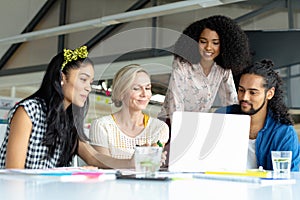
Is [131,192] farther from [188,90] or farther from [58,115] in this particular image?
[58,115]

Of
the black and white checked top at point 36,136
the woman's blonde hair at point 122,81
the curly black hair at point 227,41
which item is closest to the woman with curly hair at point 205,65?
the curly black hair at point 227,41

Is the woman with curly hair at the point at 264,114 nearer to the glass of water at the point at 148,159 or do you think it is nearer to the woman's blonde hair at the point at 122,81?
the woman's blonde hair at the point at 122,81

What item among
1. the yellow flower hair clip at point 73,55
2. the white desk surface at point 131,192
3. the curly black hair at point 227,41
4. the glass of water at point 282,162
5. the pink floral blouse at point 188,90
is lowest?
the white desk surface at point 131,192

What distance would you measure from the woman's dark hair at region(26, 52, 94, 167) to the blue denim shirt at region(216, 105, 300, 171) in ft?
2.33

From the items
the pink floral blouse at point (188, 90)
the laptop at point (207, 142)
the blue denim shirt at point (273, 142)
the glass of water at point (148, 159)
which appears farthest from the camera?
the blue denim shirt at point (273, 142)

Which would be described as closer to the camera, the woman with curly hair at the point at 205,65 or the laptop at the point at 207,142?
the laptop at the point at 207,142

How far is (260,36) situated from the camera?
12.3 ft

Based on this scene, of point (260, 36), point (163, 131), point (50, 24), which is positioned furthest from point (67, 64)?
point (50, 24)

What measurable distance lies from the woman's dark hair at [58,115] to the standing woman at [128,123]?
120mm

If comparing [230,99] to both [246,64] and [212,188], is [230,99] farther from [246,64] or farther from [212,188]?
[212,188]

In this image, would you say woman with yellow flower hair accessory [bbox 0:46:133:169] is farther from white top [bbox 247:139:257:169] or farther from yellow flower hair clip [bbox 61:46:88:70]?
white top [bbox 247:139:257:169]

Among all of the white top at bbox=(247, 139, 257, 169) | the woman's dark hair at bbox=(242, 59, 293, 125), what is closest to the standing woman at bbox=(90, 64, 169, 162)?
the white top at bbox=(247, 139, 257, 169)

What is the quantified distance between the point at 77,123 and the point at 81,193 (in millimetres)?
907

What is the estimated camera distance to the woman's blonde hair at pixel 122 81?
1450 millimetres
